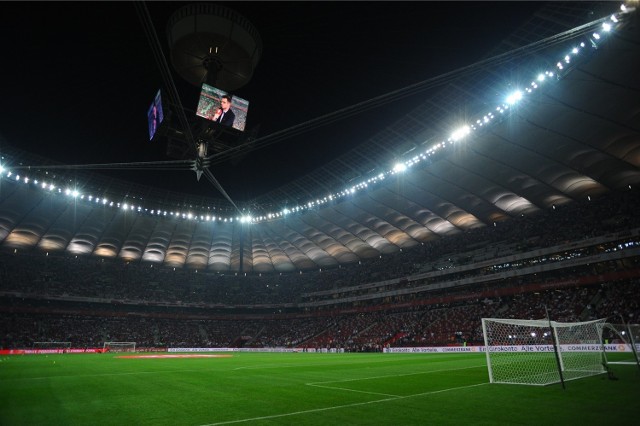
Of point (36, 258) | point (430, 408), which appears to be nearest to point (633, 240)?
point (430, 408)

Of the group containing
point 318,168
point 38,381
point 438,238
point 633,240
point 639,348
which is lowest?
point 38,381

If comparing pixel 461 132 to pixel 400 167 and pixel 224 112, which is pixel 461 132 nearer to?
pixel 400 167

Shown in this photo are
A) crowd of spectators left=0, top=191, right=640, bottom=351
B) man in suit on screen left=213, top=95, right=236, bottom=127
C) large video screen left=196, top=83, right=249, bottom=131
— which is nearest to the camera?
large video screen left=196, top=83, right=249, bottom=131

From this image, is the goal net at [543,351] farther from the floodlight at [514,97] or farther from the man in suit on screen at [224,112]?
the man in suit on screen at [224,112]

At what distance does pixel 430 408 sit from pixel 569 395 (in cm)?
386

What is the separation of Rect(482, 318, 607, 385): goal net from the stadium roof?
9290mm

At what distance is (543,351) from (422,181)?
22.1 metres

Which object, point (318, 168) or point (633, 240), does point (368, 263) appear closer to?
point (318, 168)

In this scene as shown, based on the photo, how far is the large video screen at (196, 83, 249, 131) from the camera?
25.4 m

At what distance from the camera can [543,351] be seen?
29.6 metres

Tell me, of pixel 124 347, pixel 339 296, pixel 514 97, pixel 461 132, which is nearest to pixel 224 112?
pixel 461 132

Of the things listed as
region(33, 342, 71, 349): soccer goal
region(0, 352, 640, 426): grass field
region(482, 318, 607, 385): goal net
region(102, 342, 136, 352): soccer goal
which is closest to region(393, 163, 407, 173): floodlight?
region(482, 318, 607, 385): goal net

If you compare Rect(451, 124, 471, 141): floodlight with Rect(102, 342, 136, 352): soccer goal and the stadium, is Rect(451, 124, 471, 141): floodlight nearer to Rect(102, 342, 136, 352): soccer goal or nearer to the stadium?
the stadium

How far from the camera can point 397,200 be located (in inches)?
1957
